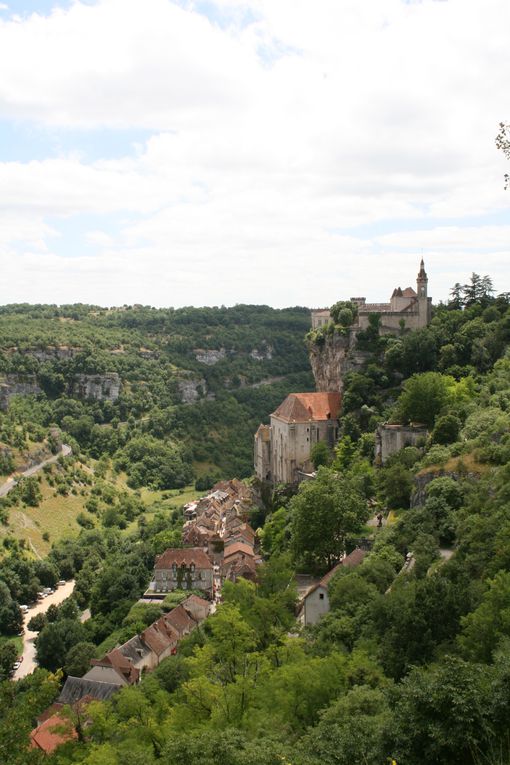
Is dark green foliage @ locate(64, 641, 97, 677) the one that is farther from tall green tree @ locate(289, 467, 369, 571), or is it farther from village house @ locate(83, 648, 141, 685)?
tall green tree @ locate(289, 467, 369, 571)

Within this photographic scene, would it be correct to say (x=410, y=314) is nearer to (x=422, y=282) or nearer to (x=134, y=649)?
(x=422, y=282)

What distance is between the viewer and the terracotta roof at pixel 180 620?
146ft

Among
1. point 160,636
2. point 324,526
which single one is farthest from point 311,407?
point 160,636

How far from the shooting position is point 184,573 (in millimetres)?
51562

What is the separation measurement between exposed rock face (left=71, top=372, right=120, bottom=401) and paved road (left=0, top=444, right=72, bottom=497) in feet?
70.5

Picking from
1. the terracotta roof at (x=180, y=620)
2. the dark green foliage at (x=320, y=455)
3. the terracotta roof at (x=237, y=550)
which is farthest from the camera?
the dark green foliage at (x=320, y=455)

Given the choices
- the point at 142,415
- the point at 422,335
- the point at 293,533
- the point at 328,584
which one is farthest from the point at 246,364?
the point at 328,584

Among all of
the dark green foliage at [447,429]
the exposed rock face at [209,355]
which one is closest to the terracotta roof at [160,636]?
the dark green foliage at [447,429]

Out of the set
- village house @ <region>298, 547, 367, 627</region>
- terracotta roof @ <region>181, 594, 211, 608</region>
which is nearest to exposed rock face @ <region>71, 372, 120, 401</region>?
terracotta roof @ <region>181, 594, 211, 608</region>

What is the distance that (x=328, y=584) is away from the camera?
33.3 meters

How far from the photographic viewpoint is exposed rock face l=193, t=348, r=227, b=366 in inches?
5856

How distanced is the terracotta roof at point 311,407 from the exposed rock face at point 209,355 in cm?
8623

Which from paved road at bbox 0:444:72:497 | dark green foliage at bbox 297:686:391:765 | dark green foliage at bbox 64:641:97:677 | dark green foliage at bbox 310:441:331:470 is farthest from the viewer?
paved road at bbox 0:444:72:497

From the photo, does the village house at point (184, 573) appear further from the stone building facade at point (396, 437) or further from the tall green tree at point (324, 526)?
the stone building facade at point (396, 437)
